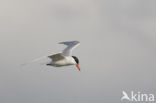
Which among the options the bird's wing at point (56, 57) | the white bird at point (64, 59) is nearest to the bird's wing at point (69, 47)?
the white bird at point (64, 59)

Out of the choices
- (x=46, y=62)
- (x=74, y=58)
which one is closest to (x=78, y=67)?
(x=74, y=58)

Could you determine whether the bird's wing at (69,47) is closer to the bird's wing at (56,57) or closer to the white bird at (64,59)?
the white bird at (64,59)

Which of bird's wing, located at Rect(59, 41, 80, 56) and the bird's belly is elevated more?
bird's wing, located at Rect(59, 41, 80, 56)

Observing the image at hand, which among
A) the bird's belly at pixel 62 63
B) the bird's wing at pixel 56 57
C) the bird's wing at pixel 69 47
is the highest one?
the bird's wing at pixel 56 57

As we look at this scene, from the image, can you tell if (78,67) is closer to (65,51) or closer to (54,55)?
(65,51)

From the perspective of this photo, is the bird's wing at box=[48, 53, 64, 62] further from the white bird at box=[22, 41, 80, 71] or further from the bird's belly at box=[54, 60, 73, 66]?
the bird's belly at box=[54, 60, 73, 66]

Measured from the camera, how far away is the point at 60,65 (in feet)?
91.9

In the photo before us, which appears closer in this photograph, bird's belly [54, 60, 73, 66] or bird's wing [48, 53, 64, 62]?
bird's wing [48, 53, 64, 62]

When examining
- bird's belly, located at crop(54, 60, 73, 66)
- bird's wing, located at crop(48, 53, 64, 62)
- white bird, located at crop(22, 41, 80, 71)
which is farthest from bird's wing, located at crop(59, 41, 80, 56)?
bird's wing, located at crop(48, 53, 64, 62)

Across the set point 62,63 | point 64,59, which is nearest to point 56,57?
point 62,63

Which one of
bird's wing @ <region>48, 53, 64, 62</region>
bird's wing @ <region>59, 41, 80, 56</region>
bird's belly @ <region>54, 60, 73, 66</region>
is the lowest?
bird's belly @ <region>54, 60, 73, 66</region>

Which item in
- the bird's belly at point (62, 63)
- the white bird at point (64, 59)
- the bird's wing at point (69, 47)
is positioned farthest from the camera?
the bird's wing at point (69, 47)

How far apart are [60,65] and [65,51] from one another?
6.40ft

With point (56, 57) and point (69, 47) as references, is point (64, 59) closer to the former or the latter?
point (56, 57)
